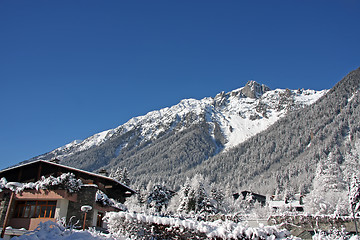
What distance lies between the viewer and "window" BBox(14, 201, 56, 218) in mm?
21734

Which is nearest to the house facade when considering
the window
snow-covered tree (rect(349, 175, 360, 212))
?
the window

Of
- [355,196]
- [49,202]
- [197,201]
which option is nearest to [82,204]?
[49,202]

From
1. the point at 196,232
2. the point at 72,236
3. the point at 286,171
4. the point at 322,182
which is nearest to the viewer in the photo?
the point at 72,236

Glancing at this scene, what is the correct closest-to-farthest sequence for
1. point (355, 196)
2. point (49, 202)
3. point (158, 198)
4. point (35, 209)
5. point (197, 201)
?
point (49, 202), point (35, 209), point (355, 196), point (197, 201), point (158, 198)

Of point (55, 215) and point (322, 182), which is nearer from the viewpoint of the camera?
point (55, 215)

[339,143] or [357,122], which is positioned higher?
[357,122]

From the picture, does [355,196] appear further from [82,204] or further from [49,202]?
[49,202]

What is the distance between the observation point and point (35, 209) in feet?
72.4

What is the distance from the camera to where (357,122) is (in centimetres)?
18262

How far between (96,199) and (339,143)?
172 m

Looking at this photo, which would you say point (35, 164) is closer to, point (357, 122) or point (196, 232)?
point (196, 232)

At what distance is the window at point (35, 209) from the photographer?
21.7 meters

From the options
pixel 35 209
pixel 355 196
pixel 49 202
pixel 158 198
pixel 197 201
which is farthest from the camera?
pixel 158 198

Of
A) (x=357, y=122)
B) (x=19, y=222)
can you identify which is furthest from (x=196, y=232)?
(x=357, y=122)
